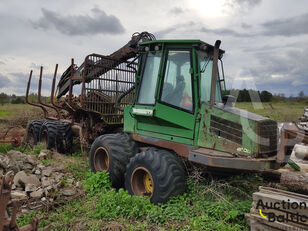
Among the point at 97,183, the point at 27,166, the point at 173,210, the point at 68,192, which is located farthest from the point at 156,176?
→ the point at 27,166

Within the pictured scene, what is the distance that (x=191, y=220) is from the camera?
4137 mm

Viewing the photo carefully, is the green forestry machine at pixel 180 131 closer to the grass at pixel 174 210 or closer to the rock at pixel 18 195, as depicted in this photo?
the grass at pixel 174 210

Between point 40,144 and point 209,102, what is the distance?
6249mm

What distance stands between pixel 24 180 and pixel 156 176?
8.81ft

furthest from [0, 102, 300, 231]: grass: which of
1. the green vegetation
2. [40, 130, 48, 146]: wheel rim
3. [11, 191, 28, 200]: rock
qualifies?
[40, 130, 48, 146]: wheel rim

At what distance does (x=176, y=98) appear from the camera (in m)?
5.06

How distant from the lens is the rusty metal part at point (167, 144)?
4973 mm

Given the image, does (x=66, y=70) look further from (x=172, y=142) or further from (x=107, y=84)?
(x=172, y=142)

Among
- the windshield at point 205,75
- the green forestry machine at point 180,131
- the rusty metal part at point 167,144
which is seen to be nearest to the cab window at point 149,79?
the green forestry machine at point 180,131

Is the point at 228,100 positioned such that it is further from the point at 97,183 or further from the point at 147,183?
the point at 97,183

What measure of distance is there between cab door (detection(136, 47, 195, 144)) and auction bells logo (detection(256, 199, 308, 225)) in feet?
5.49

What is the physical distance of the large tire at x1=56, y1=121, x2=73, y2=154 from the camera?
855cm

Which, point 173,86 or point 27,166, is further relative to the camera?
point 27,166

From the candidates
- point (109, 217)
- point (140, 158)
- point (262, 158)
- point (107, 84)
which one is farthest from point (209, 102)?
point (107, 84)
